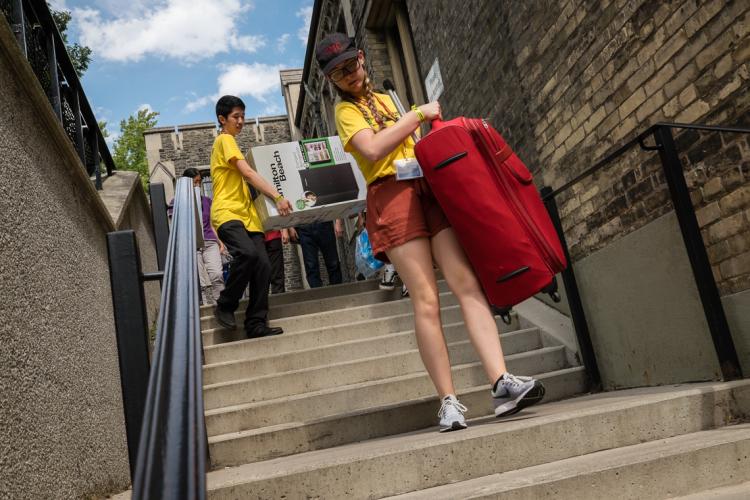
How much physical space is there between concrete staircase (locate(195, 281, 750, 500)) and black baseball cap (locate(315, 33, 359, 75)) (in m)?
1.46

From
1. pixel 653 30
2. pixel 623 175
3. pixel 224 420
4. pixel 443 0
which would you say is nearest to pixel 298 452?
pixel 224 420

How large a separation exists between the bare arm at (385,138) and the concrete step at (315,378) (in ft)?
5.47

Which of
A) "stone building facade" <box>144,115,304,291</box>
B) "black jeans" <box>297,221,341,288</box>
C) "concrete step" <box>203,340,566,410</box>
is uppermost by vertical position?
"stone building facade" <box>144,115,304,291</box>

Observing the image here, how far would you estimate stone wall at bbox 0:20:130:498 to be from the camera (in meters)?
2.01

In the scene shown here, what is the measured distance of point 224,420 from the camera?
3.36m

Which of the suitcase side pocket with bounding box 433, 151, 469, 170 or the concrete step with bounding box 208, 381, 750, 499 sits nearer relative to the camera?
the concrete step with bounding box 208, 381, 750, 499

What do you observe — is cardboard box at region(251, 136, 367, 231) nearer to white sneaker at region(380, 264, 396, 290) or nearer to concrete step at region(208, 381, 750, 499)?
white sneaker at region(380, 264, 396, 290)

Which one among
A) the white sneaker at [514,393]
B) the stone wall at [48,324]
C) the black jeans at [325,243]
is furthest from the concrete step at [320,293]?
the white sneaker at [514,393]

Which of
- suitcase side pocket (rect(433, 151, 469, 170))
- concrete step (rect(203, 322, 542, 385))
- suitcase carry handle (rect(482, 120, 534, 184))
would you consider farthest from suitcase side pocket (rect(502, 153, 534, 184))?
concrete step (rect(203, 322, 542, 385))

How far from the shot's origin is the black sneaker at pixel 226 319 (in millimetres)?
4750

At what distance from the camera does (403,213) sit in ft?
8.70

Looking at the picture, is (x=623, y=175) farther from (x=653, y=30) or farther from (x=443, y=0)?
(x=443, y=0)

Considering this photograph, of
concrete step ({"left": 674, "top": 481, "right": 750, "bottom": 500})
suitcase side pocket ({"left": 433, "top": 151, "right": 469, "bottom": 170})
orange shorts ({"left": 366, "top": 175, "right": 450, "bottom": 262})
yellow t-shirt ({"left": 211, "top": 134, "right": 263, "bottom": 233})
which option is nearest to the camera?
concrete step ({"left": 674, "top": 481, "right": 750, "bottom": 500})

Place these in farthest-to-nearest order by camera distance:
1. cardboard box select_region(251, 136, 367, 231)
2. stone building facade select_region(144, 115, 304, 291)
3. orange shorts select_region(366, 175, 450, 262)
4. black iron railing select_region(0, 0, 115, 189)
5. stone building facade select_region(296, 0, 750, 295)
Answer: stone building facade select_region(144, 115, 304, 291) → cardboard box select_region(251, 136, 367, 231) → black iron railing select_region(0, 0, 115, 189) → stone building facade select_region(296, 0, 750, 295) → orange shorts select_region(366, 175, 450, 262)
